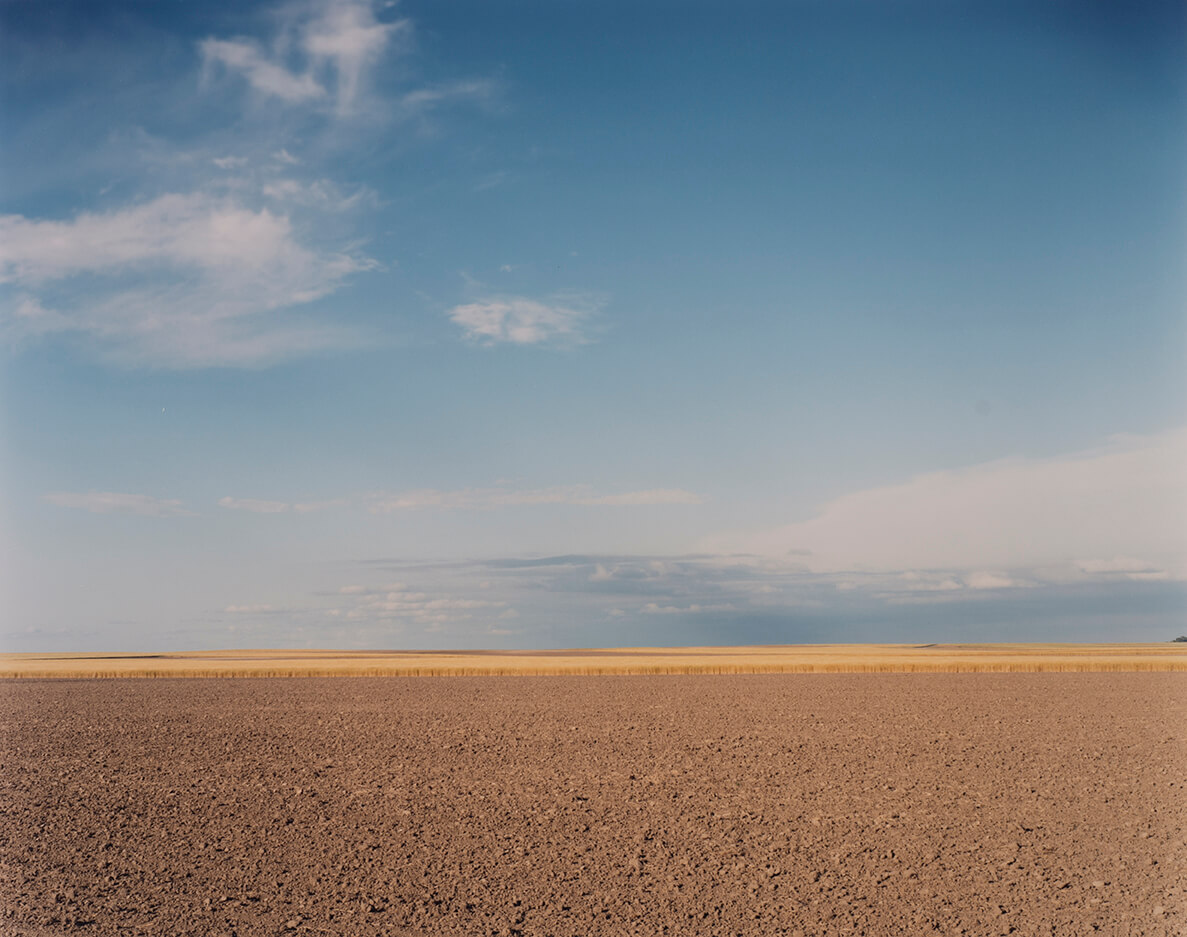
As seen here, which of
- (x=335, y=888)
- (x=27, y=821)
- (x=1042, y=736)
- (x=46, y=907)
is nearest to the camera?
(x=46, y=907)

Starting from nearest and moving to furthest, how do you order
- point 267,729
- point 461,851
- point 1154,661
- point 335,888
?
point 335,888 < point 461,851 < point 267,729 < point 1154,661

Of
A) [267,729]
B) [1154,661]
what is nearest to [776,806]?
[267,729]

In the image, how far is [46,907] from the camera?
10.2 meters

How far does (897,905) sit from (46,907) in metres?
9.97

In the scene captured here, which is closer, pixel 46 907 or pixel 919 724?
pixel 46 907

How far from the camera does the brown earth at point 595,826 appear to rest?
10.1m

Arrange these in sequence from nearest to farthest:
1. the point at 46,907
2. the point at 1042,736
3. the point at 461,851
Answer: the point at 46,907 → the point at 461,851 → the point at 1042,736

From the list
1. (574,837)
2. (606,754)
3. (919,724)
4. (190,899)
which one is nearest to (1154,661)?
(919,724)

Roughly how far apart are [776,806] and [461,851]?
18.8ft

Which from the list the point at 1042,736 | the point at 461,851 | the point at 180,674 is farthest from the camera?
the point at 180,674

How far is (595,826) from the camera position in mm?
13797

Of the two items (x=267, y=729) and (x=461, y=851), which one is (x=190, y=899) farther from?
(x=267, y=729)

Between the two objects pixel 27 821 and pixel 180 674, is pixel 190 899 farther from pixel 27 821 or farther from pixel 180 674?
pixel 180 674

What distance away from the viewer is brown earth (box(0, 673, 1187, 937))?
1007cm
